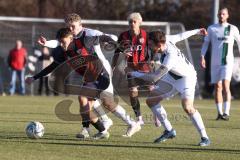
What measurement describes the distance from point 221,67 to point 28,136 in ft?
19.1

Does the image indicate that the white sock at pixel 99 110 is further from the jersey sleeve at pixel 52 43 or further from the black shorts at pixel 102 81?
the jersey sleeve at pixel 52 43

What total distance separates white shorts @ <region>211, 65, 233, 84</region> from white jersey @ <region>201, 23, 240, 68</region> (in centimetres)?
9

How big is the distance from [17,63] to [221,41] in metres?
11.9

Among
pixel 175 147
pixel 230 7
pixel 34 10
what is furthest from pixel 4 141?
pixel 34 10

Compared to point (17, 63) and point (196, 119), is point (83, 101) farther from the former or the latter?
point (17, 63)

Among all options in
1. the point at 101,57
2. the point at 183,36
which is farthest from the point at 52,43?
the point at 183,36

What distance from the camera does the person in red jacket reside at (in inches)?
1020

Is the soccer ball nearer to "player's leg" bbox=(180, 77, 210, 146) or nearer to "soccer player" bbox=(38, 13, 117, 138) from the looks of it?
"soccer player" bbox=(38, 13, 117, 138)

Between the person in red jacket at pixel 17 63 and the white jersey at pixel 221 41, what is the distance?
11.2 meters

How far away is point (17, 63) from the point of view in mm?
26234

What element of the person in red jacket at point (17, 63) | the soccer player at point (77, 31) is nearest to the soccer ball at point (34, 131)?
the soccer player at point (77, 31)

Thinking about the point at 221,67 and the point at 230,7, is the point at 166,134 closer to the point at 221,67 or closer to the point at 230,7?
the point at 221,67

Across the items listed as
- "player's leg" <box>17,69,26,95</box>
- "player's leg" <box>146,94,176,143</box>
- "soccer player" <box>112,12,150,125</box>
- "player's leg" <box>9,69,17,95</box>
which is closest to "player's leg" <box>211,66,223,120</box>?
"soccer player" <box>112,12,150,125</box>

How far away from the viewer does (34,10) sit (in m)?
41.8
